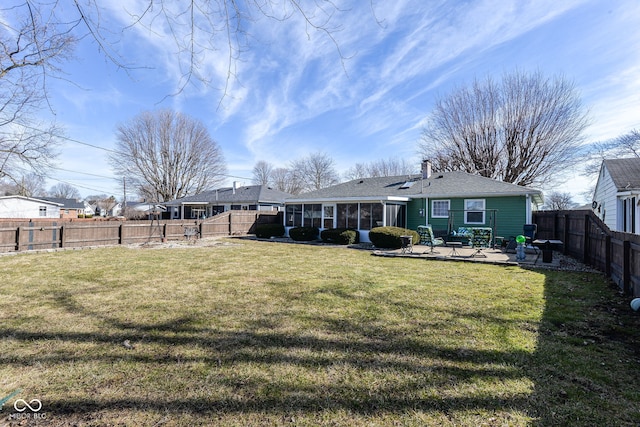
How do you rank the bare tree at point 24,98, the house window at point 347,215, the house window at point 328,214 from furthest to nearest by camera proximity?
the house window at point 328,214
the house window at point 347,215
the bare tree at point 24,98

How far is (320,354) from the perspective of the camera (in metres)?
3.09

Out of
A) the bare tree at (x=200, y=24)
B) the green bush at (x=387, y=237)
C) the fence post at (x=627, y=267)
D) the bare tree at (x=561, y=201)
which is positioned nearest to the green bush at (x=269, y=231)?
the green bush at (x=387, y=237)

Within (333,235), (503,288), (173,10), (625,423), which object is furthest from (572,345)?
(333,235)

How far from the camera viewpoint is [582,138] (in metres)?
20.6

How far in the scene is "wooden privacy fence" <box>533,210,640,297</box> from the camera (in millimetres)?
5328

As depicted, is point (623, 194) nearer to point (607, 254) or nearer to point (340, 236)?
point (607, 254)

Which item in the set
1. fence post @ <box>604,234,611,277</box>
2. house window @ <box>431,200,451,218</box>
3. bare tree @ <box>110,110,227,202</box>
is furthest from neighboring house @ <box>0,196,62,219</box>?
fence post @ <box>604,234,611,277</box>

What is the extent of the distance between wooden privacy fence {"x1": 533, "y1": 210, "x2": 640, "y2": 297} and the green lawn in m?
0.47

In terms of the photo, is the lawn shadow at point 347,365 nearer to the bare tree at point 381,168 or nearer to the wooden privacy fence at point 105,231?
the wooden privacy fence at point 105,231

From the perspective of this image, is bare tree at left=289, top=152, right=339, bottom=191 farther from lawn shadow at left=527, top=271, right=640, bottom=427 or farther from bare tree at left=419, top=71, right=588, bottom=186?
lawn shadow at left=527, top=271, right=640, bottom=427

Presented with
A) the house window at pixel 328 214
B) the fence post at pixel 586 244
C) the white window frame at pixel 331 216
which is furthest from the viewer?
the house window at pixel 328 214

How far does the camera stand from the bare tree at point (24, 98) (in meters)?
3.20

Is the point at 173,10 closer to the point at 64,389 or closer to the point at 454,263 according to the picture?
the point at 64,389

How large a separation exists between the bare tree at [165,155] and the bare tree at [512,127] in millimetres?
24127
